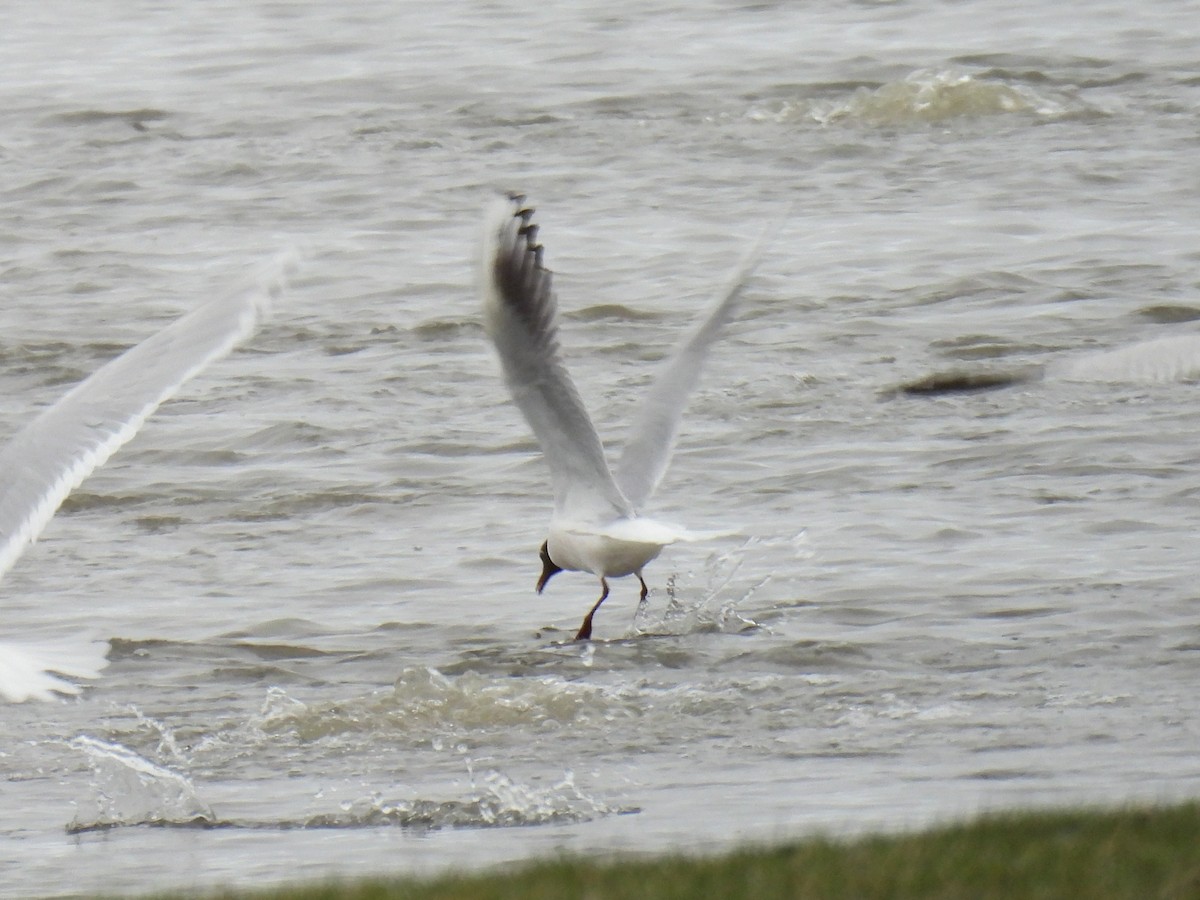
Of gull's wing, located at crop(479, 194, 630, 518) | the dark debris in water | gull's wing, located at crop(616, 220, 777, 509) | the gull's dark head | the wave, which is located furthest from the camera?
the wave

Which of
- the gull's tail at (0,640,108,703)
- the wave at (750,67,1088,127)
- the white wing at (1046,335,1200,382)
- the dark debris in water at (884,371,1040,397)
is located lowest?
the wave at (750,67,1088,127)

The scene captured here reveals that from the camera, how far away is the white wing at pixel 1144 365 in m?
8.48

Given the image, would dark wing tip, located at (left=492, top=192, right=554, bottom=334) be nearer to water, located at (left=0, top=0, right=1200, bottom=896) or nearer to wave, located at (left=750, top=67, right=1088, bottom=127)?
water, located at (left=0, top=0, right=1200, bottom=896)

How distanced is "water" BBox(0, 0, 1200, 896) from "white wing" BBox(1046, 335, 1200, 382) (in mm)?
860

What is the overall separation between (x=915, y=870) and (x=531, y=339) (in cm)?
352

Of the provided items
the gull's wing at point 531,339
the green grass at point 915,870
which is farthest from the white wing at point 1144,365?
the green grass at point 915,870

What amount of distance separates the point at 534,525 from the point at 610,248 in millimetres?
6907

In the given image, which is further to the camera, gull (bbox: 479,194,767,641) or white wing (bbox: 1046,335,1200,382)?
white wing (bbox: 1046,335,1200,382)

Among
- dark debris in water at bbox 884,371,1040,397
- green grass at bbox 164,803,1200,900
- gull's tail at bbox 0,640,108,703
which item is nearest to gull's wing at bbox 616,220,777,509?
dark debris in water at bbox 884,371,1040,397

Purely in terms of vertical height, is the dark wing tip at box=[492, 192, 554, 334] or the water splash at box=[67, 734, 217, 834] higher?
the dark wing tip at box=[492, 192, 554, 334]

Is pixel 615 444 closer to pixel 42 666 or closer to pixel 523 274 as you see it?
pixel 523 274

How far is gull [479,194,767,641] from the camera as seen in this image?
7.72 m

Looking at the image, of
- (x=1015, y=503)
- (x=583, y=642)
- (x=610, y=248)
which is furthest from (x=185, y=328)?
(x=610, y=248)

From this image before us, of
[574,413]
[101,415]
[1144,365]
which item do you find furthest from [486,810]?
[1144,365]
